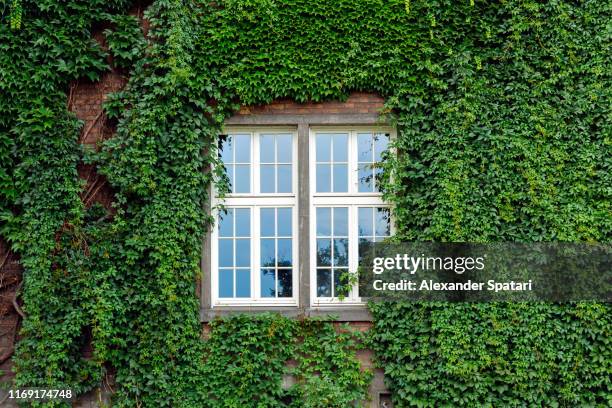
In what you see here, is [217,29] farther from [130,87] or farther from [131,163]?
[131,163]

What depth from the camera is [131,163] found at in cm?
688

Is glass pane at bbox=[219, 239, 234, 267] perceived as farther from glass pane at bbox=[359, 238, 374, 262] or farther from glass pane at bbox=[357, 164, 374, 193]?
glass pane at bbox=[357, 164, 374, 193]

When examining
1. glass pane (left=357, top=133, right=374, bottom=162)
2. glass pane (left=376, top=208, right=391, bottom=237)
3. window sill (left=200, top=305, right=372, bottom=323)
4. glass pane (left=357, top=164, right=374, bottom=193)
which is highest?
glass pane (left=357, top=133, right=374, bottom=162)

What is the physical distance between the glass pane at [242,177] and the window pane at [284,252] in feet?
2.51

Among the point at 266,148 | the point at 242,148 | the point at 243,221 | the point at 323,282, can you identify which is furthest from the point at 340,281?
the point at 242,148

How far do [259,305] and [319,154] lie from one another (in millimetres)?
1898

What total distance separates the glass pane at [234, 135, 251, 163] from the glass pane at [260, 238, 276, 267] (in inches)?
38.8

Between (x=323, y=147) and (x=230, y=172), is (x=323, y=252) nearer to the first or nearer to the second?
(x=323, y=147)

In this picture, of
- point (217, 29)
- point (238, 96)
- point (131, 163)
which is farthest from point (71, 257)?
point (217, 29)

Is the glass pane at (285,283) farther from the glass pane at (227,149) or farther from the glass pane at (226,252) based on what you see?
Answer: the glass pane at (227,149)

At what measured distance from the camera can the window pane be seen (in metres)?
7.23

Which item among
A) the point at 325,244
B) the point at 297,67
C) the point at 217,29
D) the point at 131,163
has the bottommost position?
the point at 325,244

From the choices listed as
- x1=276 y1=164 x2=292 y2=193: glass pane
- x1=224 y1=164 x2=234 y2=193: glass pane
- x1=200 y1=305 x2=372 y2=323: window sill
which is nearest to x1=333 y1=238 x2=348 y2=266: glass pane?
x1=200 y1=305 x2=372 y2=323: window sill

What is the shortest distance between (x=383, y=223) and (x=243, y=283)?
5.83ft
